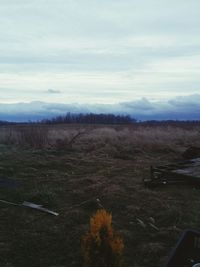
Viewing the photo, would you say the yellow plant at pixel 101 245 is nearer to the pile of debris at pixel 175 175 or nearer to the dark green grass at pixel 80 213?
the dark green grass at pixel 80 213

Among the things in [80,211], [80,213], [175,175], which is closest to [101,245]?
[80,213]

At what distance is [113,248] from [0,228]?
11.7ft

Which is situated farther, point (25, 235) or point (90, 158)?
point (90, 158)

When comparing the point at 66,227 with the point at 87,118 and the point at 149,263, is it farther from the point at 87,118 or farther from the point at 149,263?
the point at 87,118

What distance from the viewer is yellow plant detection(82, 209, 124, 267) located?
450 cm

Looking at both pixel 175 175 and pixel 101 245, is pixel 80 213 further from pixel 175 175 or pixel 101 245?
pixel 175 175

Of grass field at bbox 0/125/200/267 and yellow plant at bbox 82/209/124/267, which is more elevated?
yellow plant at bbox 82/209/124/267

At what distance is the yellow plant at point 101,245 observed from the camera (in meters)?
4.50

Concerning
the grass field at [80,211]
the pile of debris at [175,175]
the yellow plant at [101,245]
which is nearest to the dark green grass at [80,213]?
the grass field at [80,211]

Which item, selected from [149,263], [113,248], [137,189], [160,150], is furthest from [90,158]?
[113,248]

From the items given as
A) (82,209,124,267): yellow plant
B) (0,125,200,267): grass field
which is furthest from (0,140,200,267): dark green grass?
(82,209,124,267): yellow plant

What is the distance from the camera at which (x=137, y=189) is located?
1110 cm

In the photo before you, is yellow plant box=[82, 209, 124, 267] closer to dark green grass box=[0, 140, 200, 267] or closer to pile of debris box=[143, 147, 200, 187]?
dark green grass box=[0, 140, 200, 267]

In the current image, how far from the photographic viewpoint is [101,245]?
4.52 metres
